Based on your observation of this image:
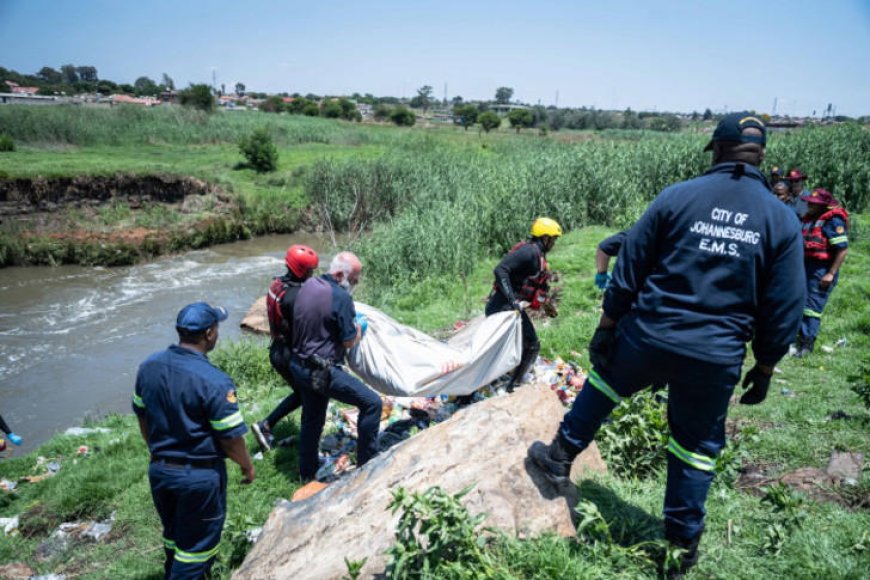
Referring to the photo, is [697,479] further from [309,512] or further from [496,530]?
[309,512]

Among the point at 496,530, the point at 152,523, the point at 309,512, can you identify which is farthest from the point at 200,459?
the point at 152,523

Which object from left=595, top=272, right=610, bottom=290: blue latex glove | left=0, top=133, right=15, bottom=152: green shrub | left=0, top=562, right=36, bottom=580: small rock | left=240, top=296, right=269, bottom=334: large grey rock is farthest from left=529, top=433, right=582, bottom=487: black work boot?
left=0, top=133, right=15, bottom=152: green shrub

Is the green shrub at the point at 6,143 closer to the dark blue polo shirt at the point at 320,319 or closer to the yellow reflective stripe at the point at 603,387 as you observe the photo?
the dark blue polo shirt at the point at 320,319

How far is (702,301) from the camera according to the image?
2.34 meters

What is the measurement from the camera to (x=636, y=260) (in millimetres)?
2541

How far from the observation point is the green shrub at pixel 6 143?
71.0 feet

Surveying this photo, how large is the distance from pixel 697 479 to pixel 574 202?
42.2 feet

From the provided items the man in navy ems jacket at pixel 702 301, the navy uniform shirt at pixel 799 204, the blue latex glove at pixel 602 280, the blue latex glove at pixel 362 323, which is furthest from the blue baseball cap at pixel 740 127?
the navy uniform shirt at pixel 799 204

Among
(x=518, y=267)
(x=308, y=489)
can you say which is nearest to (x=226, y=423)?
(x=308, y=489)

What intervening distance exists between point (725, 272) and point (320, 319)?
2.66 metres

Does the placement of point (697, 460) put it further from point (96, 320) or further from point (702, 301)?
point (96, 320)

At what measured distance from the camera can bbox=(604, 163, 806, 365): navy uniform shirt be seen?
2297 millimetres

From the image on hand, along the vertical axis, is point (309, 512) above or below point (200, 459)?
below

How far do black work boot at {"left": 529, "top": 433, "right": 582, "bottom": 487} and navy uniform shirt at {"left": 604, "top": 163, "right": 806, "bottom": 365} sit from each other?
2.41ft
